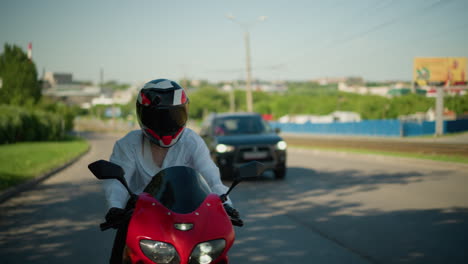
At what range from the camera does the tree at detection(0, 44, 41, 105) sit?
4147 cm

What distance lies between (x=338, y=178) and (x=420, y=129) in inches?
1504

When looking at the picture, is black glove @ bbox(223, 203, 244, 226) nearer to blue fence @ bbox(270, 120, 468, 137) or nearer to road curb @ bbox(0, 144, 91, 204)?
road curb @ bbox(0, 144, 91, 204)

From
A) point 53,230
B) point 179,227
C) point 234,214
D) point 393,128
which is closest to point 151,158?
point 234,214

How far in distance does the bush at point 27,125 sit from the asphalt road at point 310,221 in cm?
2073

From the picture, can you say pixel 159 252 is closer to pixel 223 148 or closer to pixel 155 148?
pixel 155 148

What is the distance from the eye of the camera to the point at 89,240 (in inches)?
256

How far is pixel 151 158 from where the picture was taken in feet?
11.5

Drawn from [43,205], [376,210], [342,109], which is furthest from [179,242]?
[342,109]

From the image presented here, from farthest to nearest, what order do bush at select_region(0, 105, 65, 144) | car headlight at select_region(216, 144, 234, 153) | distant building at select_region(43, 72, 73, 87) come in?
1. distant building at select_region(43, 72, 73, 87)
2. bush at select_region(0, 105, 65, 144)
3. car headlight at select_region(216, 144, 234, 153)

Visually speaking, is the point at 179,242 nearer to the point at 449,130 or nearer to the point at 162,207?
the point at 162,207

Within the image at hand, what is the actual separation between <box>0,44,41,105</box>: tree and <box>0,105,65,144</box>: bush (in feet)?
10.7

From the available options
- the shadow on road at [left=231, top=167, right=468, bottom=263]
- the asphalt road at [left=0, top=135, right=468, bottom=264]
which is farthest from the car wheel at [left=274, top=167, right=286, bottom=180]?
the shadow on road at [left=231, top=167, right=468, bottom=263]

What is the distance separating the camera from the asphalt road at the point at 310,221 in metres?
5.57

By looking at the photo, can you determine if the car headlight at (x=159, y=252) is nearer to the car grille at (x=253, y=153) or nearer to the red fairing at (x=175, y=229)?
the red fairing at (x=175, y=229)
